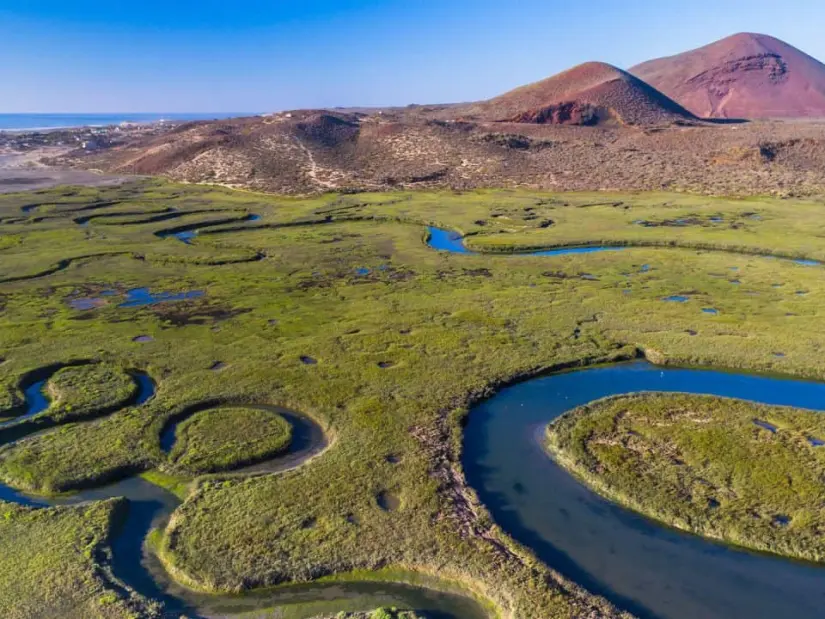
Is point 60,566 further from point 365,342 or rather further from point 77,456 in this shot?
point 365,342

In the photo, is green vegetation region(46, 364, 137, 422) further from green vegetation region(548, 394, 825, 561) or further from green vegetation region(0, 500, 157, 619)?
green vegetation region(548, 394, 825, 561)

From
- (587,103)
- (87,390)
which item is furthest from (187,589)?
(587,103)

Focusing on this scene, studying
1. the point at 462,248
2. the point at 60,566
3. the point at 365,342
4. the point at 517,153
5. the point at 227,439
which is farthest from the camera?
the point at 517,153

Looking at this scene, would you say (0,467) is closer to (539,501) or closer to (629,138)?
(539,501)

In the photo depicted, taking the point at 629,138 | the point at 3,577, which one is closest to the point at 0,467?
the point at 3,577

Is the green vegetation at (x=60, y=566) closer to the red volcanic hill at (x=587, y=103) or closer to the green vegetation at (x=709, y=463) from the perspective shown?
the green vegetation at (x=709, y=463)

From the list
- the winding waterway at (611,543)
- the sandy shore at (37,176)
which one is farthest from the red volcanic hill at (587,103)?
the winding waterway at (611,543)

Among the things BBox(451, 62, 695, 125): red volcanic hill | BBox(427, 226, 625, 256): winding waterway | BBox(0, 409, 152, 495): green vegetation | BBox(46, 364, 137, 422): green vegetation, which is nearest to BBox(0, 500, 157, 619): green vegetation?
BBox(0, 409, 152, 495): green vegetation
